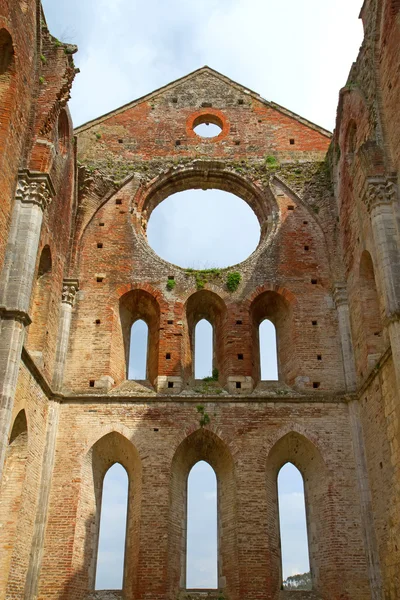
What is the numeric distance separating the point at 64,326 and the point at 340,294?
6.45 metres

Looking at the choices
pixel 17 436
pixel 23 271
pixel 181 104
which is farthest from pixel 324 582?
pixel 181 104

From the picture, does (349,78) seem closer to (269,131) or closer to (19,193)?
(269,131)

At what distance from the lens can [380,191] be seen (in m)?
11.9

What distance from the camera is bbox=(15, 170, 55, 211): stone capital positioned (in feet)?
38.6

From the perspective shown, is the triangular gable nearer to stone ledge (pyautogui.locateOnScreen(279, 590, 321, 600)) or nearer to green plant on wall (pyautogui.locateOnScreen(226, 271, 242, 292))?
green plant on wall (pyautogui.locateOnScreen(226, 271, 242, 292))

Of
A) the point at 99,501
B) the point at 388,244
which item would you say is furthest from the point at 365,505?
the point at 99,501

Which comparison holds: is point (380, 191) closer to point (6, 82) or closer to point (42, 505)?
point (6, 82)

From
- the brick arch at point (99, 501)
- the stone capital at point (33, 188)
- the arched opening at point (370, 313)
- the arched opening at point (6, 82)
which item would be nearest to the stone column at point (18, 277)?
the stone capital at point (33, 188)

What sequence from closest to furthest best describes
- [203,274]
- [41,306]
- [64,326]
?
[41,306] < [64,326] < [203,274]

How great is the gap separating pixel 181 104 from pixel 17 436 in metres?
10.9

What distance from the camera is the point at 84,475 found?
13.0 m

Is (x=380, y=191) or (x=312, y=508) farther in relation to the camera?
(x=312, y=508)

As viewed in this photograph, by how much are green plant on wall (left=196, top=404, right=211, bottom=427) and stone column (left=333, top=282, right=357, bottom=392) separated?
10.3ft

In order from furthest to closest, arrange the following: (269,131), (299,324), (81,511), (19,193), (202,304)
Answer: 1. (269,131)
2. (202,304)
3. (299,324)
4. (81,511)
5. (19,193)
